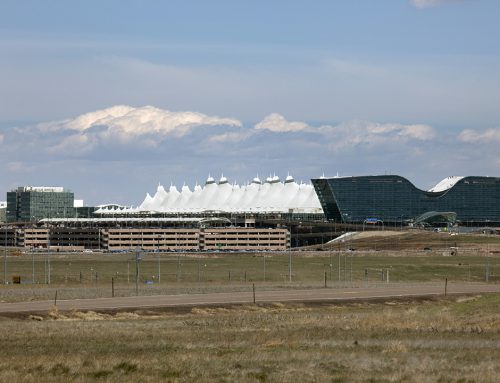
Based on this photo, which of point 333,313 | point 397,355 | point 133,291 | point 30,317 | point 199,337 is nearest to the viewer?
point 397,355

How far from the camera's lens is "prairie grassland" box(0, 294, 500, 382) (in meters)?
37.0

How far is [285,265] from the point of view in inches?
7584

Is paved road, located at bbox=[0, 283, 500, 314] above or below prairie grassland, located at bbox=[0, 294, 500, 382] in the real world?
below

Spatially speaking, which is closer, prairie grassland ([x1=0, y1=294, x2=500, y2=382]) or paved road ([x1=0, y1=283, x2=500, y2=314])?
prairie grassland ([x1=0, y1=294, x2=500, y2=382])

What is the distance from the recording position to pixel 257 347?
45.2 m

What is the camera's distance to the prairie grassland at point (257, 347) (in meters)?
37.0

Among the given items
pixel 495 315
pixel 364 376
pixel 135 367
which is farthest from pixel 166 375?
pixel 495 315

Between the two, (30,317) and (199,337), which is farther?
(30,317)

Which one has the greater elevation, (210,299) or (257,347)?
(257,347)

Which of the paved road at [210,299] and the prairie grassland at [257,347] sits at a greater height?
the prairie grassland at [257,347]

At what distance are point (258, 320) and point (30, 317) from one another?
12.6 m

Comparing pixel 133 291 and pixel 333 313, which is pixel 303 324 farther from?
pixel 133 291

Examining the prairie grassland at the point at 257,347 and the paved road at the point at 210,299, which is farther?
the paved road at the point at 210,299

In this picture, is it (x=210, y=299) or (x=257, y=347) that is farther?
(x=210, y=299)
